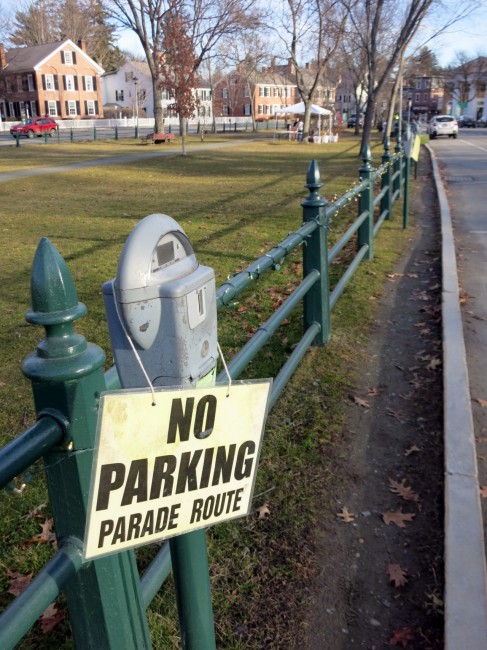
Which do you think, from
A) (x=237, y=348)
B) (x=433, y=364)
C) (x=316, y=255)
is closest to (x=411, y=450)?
(x=433, y=364)

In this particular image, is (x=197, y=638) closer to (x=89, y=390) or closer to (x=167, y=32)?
(x=89, y=390)

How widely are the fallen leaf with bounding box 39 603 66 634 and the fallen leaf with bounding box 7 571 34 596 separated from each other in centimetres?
17

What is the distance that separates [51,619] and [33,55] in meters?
75.1

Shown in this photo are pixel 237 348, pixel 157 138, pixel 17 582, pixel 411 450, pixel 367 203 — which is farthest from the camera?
pixel 157 138

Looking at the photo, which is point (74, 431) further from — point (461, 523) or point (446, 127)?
point (446, 127)

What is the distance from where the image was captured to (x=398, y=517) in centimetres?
313

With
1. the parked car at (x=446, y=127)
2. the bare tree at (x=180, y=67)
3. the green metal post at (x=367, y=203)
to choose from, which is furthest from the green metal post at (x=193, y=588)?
the parked car at (x=446, y=127)

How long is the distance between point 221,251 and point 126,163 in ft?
52.7

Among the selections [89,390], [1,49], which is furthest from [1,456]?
[1,49]

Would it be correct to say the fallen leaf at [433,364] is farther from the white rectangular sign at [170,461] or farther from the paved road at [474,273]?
the white rectangular sign at [170,461]

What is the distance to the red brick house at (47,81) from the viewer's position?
2645 inches

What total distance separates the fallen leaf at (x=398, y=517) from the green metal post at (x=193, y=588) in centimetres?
151

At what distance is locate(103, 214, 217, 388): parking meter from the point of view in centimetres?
135

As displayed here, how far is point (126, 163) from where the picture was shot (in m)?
22.9
